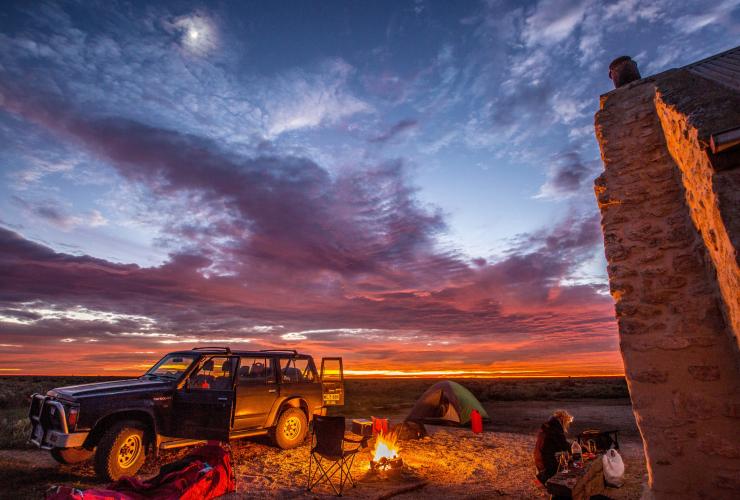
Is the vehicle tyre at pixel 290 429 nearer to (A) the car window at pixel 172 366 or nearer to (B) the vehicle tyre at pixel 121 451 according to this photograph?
(A) the car window at pixel 172 366

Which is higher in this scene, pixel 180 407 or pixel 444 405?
pixel 180 407

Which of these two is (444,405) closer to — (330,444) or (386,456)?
(386,456)

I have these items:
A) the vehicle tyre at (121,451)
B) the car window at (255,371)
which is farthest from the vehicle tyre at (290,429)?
the vehicle tyre at (121,451)

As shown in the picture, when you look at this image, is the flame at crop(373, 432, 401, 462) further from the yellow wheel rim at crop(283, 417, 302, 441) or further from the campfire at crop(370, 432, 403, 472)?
the yellow wheel rim at crop(283, 417, 302, 441)

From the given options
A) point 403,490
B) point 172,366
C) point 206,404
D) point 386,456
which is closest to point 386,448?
point 386,456

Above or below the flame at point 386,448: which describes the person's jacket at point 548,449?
above

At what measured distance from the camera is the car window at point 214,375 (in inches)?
300

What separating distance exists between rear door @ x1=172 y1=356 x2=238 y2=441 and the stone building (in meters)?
6.88

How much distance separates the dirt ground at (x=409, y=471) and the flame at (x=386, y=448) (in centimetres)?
36

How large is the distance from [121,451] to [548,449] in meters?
6.87

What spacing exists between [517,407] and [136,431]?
56.9 ft

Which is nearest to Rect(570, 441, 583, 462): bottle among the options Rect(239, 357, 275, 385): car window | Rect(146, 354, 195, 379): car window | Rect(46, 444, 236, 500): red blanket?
Rect(46, 444, 236, 500): red blanket

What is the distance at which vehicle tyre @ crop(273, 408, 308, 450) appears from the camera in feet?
28.3

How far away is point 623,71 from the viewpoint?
17.1 ft
